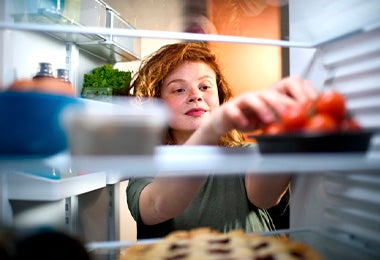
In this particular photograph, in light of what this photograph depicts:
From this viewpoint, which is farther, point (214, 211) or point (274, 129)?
point (214, 211)

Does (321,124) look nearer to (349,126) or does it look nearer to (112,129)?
(349,126)

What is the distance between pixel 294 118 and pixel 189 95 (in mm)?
553

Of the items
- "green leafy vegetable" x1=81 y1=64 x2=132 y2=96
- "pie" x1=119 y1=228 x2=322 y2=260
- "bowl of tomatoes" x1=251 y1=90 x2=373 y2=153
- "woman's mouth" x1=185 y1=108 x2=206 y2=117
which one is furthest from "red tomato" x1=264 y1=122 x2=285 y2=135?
"green leafy vegetable" x1=81 y1=64 x2=132 y2=96

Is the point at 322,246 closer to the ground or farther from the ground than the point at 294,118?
closer to the ground

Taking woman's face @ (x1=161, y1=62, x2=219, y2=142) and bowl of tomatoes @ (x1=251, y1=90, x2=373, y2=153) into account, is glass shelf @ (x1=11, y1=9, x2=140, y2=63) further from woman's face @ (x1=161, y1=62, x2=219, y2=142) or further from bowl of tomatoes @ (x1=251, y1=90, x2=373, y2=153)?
bowl of tomatoes @ (x1=251, y1=90, x2=373, y2=153)

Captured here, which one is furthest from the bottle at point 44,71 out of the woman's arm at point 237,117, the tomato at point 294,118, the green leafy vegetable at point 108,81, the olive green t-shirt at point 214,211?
the green leafy vegetable at point 108,81

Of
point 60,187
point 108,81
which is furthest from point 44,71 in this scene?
point 108,81

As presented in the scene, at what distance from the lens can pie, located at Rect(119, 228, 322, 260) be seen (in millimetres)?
803

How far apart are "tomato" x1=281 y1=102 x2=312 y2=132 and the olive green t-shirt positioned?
75 cm

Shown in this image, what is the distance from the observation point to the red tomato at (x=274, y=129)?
637 mm

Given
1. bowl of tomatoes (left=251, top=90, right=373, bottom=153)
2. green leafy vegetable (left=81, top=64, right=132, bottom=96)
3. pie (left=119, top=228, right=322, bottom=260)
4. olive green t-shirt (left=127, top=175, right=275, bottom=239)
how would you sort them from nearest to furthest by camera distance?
bowl of tomatoes (left=251, top=90, right=373, bottom=153), pie (left=119, top=228, right=322, bottom=260), olive green t-shirt (left=127, top=175, right=275, bottom=239), green leafy vegetable (left=81, top=64, right=132, bottom=96)

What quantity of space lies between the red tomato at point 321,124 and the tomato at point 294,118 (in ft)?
0.03

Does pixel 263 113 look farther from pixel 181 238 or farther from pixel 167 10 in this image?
pixel 167 10

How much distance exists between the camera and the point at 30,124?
58cm
